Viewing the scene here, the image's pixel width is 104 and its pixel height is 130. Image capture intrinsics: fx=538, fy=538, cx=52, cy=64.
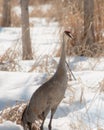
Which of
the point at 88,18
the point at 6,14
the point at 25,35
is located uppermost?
the point at 88,18


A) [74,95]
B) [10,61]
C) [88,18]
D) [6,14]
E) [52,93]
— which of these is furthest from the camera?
[6,14]

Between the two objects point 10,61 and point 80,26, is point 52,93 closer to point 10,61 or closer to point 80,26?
point 10,61

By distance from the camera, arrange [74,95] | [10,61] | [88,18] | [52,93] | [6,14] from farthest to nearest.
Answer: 1. [6,14]
2. [88,18]
3. [10,61]
4. [74,95]
5. [52,93]

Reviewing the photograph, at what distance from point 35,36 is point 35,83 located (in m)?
5.00

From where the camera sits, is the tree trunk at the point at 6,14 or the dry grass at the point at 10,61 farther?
the tree trunk at the point at 6,14

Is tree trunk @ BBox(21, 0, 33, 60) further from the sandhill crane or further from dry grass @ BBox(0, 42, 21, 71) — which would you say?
the sandhill crane

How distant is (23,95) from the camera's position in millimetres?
5191

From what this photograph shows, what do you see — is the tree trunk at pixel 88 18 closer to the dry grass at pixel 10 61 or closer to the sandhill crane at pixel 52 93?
the dry grass at pixel 10 61

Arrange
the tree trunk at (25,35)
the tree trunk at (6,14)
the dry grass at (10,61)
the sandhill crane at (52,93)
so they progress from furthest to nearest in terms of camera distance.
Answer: the tree trunk at (6,14)
the tree trunk at (25,35)
the dry grass at (10,61)
the sandhill crane at (52,93)

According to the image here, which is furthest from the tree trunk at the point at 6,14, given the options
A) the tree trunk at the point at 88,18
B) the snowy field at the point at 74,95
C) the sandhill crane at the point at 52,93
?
the sandhill crane at the point at 52,93

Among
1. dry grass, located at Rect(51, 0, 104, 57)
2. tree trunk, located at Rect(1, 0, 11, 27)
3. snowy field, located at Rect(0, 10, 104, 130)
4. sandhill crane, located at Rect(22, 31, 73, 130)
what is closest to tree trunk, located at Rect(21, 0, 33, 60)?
dry grass, located at Rect(51, 0, 104, 57)

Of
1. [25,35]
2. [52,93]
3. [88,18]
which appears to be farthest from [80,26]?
[52,93]

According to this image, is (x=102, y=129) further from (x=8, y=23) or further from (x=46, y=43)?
(x=8, y=23)

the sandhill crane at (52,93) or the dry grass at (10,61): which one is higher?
the sandhill crane at (52,93)
